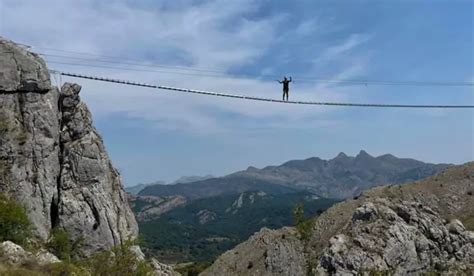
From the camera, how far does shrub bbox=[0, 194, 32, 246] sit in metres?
49.0

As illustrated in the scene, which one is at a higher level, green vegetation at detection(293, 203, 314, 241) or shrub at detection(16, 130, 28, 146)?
Answer: shrub at detection(16, 130, 28, 146)

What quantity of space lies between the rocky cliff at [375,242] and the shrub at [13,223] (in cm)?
4981

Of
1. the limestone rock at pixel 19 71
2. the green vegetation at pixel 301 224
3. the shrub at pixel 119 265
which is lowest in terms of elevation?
the green vegetation at pixel 301 224

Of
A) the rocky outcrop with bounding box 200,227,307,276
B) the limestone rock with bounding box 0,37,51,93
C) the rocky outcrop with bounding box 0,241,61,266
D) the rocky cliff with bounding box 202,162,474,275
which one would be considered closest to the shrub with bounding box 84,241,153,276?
the rocky outcrop with bounding box 0,241,61,266

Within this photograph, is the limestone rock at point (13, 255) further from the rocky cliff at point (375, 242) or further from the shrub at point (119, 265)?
the rocky cliff at point (375, 242)

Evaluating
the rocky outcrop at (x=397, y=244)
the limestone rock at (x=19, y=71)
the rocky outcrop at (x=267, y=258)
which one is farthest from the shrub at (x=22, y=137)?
the rocky outcrop at (x=267, y=258)

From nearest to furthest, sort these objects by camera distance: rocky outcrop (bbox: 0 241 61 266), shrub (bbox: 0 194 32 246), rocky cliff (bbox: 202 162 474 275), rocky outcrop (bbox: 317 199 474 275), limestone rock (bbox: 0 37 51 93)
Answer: rocky outcrop (bbox: 0 241 61 266)
shrub (bbox: 0 194 32 246)
limestone rock (bbox: 0 37 51 93)
rocky outcrop (bbox: 317 199 474 275)
rocky cliff (bbox: 202 162 474 275)

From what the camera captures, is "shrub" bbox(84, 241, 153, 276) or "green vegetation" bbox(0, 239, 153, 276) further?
"shrub" bbox(84, 241, 153, 276)

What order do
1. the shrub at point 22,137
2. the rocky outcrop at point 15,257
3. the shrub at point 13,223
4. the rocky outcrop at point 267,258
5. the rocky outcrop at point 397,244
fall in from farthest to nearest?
the rocky outcrop at point 267,258 < the rocky outcrop at point 397,244 < the shrub at point 22,137 < the shrub at point 13,223 < the rocky outcrop at point 15,257

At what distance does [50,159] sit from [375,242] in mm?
54343

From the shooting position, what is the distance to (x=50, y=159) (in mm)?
62219

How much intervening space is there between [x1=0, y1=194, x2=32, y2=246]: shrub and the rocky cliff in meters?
49.8

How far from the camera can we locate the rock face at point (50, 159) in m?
58.8

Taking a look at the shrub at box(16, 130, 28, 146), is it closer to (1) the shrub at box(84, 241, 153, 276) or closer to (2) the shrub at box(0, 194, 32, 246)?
(2) the shrub at box(0, 194, 32, 246)
